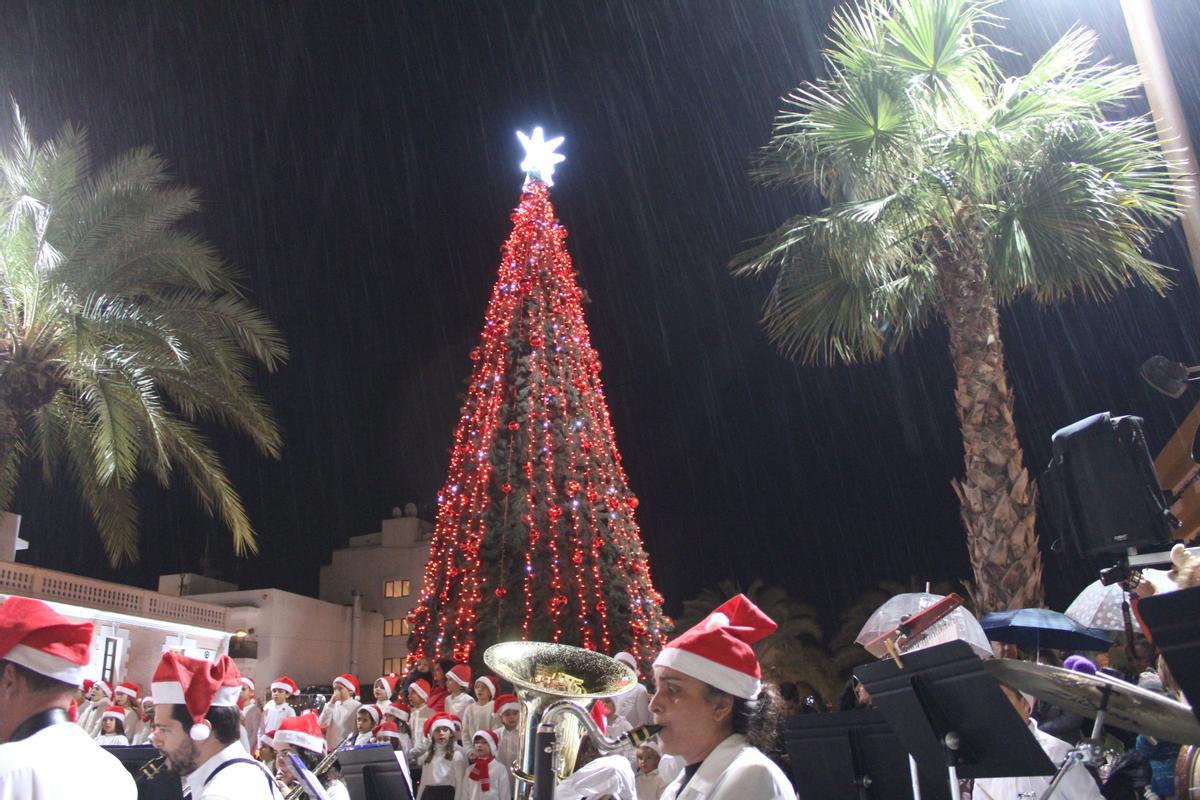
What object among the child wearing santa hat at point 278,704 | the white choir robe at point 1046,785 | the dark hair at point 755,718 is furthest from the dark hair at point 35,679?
the child wearing santa hat at point 278,704

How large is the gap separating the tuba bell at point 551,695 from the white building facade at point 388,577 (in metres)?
34.9

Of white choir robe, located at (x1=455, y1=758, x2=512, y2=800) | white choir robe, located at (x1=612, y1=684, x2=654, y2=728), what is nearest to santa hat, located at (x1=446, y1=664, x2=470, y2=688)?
white choir robe, located at (x1=455, y1=758, x2=512, y2=800)

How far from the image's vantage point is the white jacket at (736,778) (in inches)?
116

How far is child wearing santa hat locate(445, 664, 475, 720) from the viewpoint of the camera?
13875mm

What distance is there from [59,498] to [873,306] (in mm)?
29928

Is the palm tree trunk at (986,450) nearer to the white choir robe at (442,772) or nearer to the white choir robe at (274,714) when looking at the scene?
the white choir robe at (442,772)

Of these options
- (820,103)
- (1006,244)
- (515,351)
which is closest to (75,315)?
(515,351)

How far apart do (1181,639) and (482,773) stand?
10.9 metres

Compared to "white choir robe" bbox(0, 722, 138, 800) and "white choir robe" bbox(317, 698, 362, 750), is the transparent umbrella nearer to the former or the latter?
"white choir robe" bbox(0, 722, 138, 800)

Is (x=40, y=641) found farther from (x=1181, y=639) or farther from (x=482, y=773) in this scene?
(x=482, y=773)

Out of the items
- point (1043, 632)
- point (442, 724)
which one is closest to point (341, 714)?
point (442, 724)

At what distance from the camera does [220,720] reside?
12.9 feet

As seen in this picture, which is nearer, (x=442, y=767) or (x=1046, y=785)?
(x=1046, y=785)

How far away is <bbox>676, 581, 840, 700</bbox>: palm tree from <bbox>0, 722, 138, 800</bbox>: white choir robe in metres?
25.0
